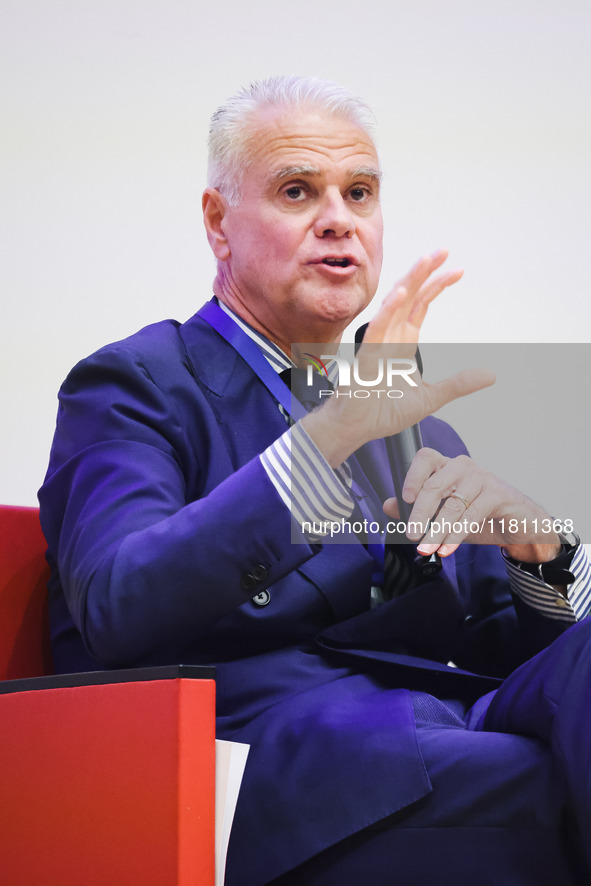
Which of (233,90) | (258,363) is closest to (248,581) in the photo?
(258,363)

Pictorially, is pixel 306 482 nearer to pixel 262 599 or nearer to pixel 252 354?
pixel 262 599

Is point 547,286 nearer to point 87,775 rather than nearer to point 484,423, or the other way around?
point 484,423

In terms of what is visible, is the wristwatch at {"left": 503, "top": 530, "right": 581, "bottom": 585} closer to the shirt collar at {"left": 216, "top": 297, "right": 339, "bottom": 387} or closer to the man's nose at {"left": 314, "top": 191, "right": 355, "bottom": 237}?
the shirt collar at {"left": 216, "top": 297, "right": 339, "bottom": 387}

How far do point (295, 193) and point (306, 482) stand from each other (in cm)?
70

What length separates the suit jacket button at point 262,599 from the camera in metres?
1.42

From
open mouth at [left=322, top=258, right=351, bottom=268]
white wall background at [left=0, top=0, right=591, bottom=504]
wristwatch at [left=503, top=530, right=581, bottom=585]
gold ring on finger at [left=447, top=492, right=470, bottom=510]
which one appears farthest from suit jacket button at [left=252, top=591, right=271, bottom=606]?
white wall background at [left=0, top=0, right=591, bottom=504]

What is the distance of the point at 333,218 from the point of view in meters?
1.71

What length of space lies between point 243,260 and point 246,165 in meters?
0.17

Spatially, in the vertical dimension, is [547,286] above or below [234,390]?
above

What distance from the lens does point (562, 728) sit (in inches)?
43.1

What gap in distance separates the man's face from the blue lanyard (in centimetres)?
8

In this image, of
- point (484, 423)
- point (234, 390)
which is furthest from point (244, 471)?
point (484, 423)

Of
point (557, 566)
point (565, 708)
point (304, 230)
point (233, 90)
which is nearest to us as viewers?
point (565, 708)

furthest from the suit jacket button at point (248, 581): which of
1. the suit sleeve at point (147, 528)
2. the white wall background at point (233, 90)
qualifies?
the white wall background at point (233, 90)
